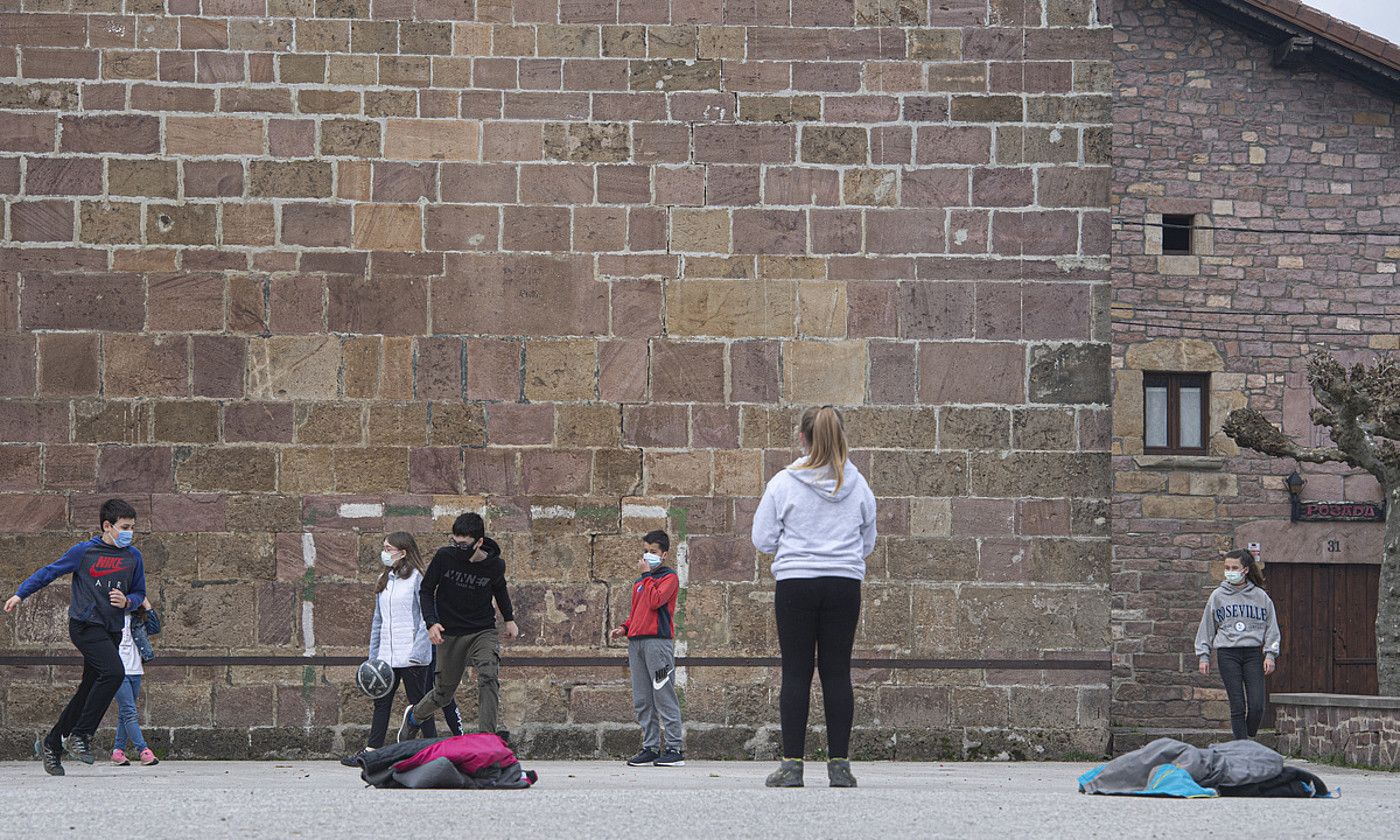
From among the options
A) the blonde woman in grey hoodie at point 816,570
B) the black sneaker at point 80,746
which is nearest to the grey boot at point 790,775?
the blonde woman in grey hoodie at point 816,570

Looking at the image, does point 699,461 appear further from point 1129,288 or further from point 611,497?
point 1129,288

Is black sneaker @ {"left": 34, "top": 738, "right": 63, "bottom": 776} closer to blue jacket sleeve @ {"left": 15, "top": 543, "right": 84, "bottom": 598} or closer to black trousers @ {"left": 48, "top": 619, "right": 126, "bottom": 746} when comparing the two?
black trousers @ {"left": 48, "top": 619, "right": 126, "bottom": 746}

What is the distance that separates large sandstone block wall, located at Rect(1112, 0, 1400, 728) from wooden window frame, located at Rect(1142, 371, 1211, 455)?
0.61 feet

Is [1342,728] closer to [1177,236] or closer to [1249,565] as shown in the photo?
[1249,565]

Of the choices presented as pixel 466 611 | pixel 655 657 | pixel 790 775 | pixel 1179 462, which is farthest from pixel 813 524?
pixel 1179 462

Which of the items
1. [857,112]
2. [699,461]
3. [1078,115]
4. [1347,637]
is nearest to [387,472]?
[699,461]

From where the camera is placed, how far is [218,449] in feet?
42.3

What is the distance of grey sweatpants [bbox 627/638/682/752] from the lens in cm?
1206

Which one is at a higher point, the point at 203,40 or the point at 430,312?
the point at 203,40

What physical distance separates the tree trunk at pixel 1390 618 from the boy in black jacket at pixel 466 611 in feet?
24.3

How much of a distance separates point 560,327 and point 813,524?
483cm

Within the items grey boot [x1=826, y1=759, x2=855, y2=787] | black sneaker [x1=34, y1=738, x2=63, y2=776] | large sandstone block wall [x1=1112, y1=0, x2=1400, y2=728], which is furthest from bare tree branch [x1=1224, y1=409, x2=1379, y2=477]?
black sneaker [x1=34, y1=738, x2=63, y2=776]

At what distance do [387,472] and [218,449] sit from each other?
3.62 feet

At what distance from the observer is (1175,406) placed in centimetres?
2295
